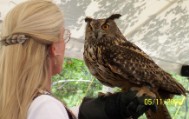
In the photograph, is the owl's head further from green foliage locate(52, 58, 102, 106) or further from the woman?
green foliage locate(52, 58, 102, 106)

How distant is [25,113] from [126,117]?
305mm

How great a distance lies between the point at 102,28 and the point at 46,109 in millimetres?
614

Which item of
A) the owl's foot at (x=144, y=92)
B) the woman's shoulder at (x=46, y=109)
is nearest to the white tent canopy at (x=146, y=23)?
the owl's foot at (x=144, y=92)

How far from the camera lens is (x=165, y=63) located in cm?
315

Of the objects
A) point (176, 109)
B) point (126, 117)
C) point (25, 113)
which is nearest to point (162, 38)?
point (176, 109)

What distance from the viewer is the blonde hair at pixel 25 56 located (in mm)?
1053

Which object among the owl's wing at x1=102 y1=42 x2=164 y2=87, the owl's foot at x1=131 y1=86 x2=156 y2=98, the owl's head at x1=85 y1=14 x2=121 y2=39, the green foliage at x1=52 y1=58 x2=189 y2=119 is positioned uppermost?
the owl's head at x1=85 y1=14 x2=121 y2=39

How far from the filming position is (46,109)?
3.22 ft

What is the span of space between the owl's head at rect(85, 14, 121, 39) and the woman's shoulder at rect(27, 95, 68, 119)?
51 cm

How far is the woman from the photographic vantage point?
3.42 feet

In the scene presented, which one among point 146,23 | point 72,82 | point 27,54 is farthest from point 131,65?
point 72,82

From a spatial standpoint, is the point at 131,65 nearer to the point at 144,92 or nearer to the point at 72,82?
the point at 144,92

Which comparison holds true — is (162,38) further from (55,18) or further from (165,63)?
(55,18)

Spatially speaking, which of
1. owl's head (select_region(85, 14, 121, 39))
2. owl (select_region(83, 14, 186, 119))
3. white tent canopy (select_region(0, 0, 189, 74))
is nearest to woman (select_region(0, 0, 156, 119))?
owl (select_region(83, 14, 186, 119))
